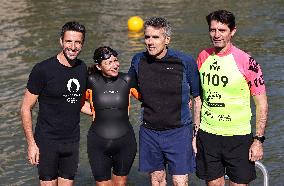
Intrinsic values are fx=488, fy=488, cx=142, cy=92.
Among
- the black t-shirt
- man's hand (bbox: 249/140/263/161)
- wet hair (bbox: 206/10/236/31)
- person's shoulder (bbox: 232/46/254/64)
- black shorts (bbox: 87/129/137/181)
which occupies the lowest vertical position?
black shorts (bbox: 87/129/137/181)

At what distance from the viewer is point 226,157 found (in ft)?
20.7

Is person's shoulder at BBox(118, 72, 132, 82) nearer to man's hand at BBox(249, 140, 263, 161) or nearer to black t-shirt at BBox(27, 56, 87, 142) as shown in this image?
black t-shirt at BBox(27, 56, 87, 142)

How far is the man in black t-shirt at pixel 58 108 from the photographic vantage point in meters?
6.08

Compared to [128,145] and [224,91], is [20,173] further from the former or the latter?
[224,91]

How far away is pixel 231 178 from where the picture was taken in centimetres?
637

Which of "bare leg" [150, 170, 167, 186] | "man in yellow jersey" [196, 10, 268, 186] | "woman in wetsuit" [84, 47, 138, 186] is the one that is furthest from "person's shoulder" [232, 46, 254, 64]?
"bare leg" [150, 170, 167, 186]

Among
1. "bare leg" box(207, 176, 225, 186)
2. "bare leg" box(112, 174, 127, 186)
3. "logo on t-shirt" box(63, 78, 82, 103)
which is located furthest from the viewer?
"bare leg" box(112, 174, 127, 186)

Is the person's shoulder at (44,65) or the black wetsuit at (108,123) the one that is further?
the black wetsuit at (108,123)

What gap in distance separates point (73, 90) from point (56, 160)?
95 centimetres

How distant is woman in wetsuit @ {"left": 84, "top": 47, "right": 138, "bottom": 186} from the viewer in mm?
6516

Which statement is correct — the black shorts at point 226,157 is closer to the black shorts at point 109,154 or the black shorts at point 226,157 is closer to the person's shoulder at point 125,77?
the black shorts at point 109,154

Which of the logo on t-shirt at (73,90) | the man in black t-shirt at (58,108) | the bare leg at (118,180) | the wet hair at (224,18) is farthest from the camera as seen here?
the bare leg at (118,180)

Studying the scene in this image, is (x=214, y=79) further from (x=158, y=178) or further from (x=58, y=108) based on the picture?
(x=58, y=108)

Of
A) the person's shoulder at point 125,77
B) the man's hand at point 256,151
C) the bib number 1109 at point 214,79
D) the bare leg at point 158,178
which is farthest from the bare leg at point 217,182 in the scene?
the person's shoulder at point 125,77
